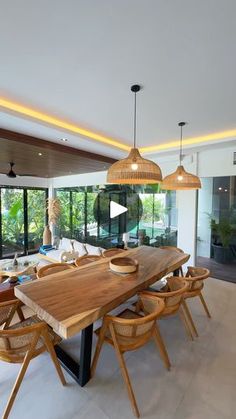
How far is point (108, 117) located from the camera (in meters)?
3.01

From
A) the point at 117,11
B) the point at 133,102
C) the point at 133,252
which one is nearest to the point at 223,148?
the point at 133,102

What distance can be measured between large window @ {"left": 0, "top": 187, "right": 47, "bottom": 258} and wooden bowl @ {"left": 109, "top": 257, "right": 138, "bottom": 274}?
18.9 feet

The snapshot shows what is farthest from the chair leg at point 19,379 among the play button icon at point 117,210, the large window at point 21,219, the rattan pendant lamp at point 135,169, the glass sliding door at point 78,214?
the large window at point 21,219

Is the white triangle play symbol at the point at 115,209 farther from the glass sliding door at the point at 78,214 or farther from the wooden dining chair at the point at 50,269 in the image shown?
the wooden dining chair at the point at 50,269

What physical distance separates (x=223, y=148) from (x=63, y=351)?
430cm

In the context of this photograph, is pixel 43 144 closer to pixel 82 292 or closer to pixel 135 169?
pixel 135 169

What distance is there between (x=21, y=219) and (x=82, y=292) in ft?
21.3

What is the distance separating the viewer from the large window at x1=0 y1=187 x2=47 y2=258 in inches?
279

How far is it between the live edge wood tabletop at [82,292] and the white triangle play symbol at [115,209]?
3.81m

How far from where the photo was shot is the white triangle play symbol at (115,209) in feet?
21.7

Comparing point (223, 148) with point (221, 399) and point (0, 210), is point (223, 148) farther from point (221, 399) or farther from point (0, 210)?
point (0, 210)

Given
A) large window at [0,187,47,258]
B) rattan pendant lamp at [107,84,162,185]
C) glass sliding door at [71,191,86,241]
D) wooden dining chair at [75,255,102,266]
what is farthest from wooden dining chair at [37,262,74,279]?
large window at [0,187,47,258]

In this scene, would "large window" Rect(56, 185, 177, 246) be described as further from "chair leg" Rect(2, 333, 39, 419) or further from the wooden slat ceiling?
"chair leg" Rect(2, 333, 39, 419)

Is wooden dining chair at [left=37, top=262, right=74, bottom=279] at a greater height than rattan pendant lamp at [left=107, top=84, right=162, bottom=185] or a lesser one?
lesser
